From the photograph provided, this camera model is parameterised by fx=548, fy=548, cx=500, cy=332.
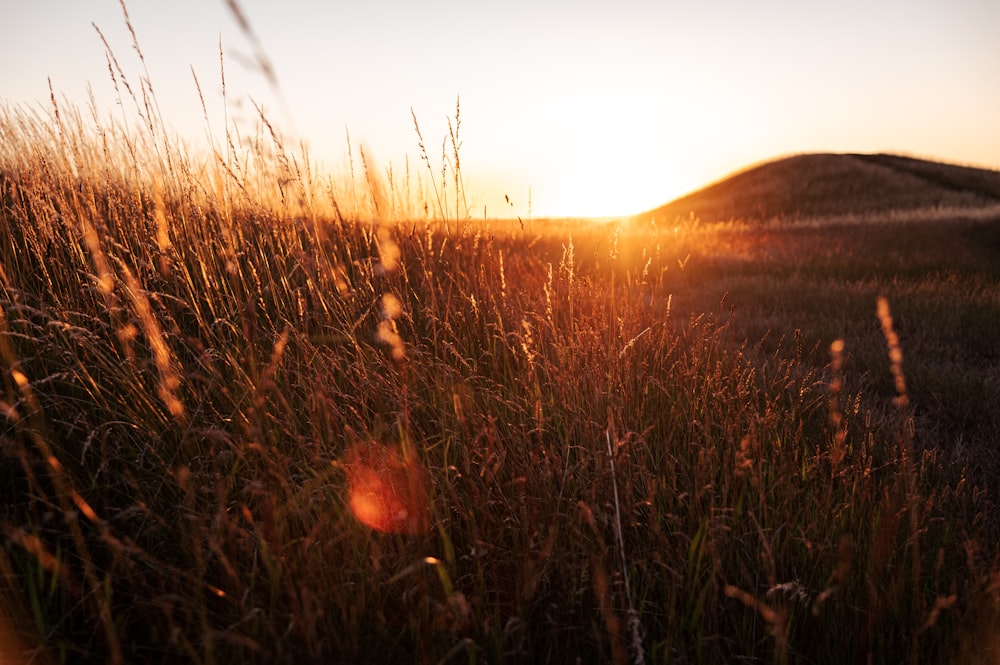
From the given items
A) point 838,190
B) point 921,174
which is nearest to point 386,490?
point 838,190

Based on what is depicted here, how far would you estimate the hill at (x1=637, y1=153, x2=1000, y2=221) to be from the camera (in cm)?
1983

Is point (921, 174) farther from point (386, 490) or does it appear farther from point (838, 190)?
point (386, 490)

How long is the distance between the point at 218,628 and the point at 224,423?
79cm

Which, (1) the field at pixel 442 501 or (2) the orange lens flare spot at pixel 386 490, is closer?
(1) the field at pixel 442 501

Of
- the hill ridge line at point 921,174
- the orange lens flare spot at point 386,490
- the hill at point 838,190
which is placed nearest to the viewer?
the orange lens flare spot at point 386,490

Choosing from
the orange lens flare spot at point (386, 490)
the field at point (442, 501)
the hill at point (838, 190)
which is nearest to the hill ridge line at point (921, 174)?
the hill at point (838, 190)

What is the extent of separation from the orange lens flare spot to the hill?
66.3 feet

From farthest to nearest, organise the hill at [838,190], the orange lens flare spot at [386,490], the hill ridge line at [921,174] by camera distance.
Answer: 1. the hill ridge line at [921,174]
2. the hill at [838,190]
3. the orange lens flare spot at [386,490]

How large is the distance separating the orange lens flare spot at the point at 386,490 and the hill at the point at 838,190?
66.3 feet

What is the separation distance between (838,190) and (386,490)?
2553 cm

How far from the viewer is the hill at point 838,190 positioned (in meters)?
19.8

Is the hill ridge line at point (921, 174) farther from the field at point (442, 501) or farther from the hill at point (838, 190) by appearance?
the field at point (442, 501)

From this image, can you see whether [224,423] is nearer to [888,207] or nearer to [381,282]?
[381,282]

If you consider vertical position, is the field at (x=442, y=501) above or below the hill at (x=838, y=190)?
below
